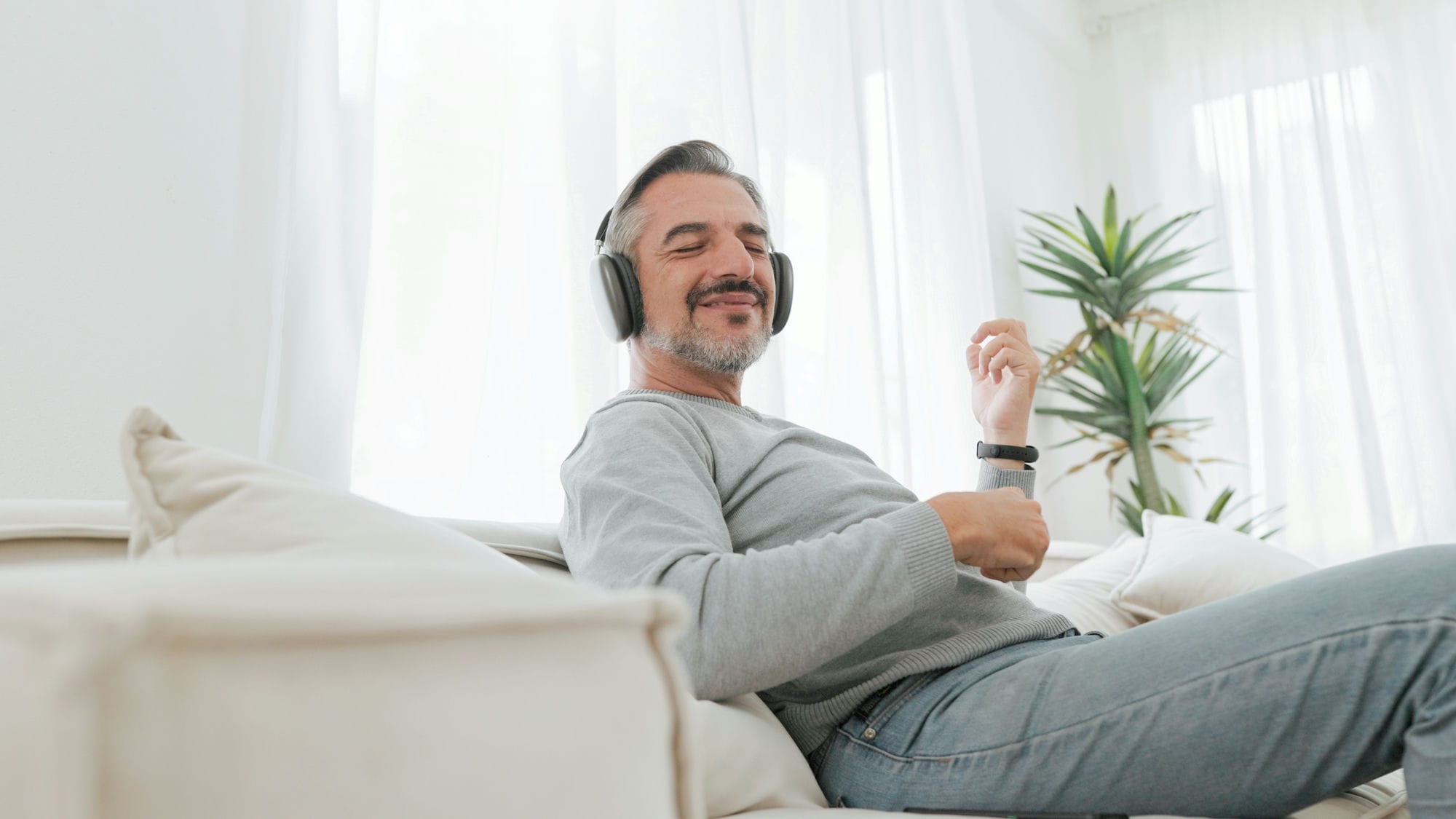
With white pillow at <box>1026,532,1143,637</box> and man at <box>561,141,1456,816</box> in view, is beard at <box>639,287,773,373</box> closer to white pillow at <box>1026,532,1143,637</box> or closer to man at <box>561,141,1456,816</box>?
man at <box>561,141,1456,816</box>

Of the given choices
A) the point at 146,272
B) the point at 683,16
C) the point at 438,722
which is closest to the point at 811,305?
the point at 683,16

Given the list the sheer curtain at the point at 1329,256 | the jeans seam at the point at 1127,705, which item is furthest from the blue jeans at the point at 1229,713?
the sheer curtain at the point at 1329,256

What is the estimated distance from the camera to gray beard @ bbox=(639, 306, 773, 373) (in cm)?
136

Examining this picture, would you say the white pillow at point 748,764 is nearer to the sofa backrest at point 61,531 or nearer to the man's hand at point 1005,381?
the sofa backrest at point 61,531

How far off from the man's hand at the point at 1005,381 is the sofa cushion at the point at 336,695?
1.13 m

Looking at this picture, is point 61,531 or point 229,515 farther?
point 61,531

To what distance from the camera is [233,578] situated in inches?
11.0

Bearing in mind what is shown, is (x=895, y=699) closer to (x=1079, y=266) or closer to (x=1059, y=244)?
(x=1079, y=266)

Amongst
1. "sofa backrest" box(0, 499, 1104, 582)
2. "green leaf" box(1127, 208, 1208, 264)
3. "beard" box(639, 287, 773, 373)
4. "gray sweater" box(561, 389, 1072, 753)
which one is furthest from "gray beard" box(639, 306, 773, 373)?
"green leaf" box(1127, 208, 1208, 264)

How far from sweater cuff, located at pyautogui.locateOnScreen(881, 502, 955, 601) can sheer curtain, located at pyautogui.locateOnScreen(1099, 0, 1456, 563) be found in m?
3.49

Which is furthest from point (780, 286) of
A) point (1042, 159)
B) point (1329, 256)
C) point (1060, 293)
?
point (1329, 256)

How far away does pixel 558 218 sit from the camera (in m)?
1.82

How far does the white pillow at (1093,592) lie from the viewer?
1.54 m

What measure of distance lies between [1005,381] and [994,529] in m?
0.57
